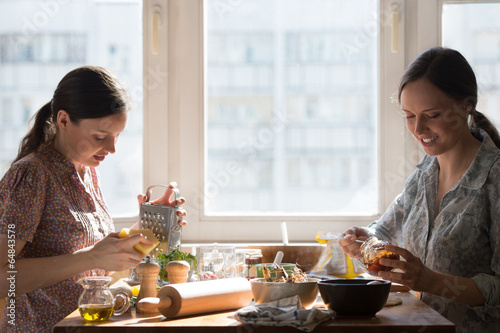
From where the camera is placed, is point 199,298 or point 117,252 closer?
point 199,298

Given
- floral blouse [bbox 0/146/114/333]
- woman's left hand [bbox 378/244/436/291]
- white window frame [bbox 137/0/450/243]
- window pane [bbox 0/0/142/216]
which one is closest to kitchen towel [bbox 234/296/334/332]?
woman's left hand [bbox 378/244/436/291]

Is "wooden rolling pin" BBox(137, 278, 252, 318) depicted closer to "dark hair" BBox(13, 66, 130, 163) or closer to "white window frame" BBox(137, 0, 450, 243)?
"dark hair" BBox(13, 66, 130, 163)

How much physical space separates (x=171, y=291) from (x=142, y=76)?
61.5 inches

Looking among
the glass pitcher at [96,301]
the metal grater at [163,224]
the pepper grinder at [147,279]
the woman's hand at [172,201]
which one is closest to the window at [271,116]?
the woman's hand at [172,201]

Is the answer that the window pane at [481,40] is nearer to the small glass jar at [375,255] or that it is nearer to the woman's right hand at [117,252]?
the small glass jar at [375,255]

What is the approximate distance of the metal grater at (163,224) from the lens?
1830mm

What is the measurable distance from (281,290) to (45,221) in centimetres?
74

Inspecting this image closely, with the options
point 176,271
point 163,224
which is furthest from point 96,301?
point 163,224

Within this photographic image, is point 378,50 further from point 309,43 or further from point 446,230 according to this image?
point 446,230

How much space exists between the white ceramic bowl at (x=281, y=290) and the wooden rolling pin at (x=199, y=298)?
5 cm

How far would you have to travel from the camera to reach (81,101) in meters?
1.69

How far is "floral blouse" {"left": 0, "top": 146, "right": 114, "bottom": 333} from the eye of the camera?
60.7 inches

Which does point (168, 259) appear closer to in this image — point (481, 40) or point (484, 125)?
point (484, 125)

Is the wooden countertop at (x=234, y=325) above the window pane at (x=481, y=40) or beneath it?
beneath
